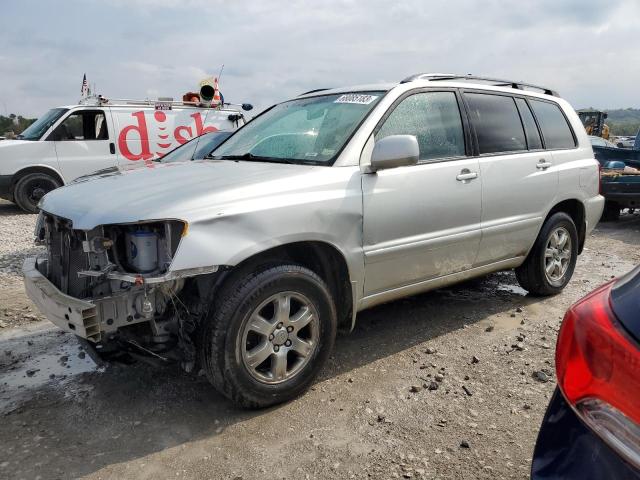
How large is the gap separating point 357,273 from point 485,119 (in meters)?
1.85

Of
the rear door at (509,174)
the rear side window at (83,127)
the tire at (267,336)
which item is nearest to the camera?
the tire at (267,336)

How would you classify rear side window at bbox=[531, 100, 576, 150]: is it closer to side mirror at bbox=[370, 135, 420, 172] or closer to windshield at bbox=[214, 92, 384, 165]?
windshield at bbox=[214, 92, 384, 165]

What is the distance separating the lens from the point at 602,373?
1.27m

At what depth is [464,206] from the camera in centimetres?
384

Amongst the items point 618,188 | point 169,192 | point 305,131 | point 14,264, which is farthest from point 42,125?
point 618,188

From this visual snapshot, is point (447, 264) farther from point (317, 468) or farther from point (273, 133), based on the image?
point (317, 468)

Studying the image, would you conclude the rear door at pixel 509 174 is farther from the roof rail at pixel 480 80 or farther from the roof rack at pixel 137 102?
the roof rack at pixel 137 102

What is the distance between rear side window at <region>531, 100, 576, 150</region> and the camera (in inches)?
187

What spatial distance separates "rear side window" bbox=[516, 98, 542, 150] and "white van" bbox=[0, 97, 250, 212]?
7.50m

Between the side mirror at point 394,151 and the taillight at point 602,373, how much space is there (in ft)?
6.12

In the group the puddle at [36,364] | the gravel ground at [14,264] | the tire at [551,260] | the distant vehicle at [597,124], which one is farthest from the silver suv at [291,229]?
the distant vehicle at [597,124]

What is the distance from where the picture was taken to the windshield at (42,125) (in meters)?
10.0

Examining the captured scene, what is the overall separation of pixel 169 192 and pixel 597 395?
2.21 metres

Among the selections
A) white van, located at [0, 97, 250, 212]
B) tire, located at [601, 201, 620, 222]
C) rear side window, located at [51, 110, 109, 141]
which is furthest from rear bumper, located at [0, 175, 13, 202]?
tire, located at [601, 201, 620, 222]
